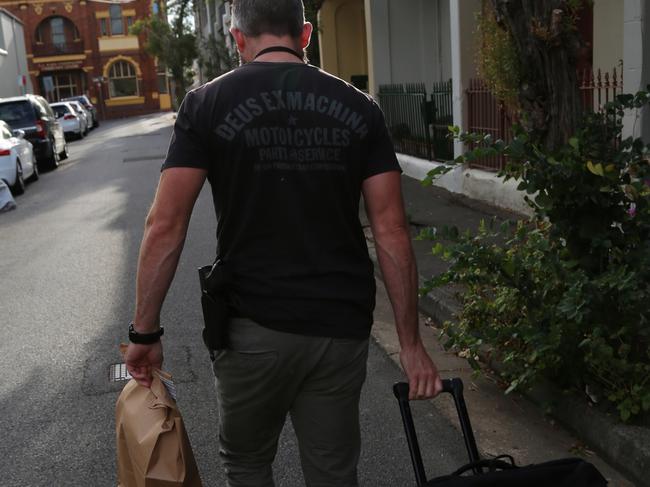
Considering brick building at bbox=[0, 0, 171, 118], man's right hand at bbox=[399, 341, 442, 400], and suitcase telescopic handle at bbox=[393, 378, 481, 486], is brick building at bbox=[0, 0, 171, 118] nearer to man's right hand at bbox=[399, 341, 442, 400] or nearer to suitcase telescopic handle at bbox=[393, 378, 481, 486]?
man's right hand at bbox=[399, 341, 442, 400]

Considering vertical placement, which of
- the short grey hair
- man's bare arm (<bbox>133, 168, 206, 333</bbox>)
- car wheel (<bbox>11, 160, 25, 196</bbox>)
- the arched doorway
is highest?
the arched doorway

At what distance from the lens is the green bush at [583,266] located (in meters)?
3.73

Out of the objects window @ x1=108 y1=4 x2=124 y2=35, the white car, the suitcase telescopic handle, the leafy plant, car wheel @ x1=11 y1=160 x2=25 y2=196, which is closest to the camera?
the suitcase telescopic handle

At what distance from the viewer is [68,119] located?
115ft

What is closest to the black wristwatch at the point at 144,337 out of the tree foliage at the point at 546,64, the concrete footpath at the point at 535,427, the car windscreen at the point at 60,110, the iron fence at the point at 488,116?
the concrete footpath at the point at 535,427

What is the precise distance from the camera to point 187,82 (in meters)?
45.8

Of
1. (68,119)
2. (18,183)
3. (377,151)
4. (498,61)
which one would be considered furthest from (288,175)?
(68,119)

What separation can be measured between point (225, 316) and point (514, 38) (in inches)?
131

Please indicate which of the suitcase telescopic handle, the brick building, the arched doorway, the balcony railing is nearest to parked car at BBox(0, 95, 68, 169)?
the suitcase telescopic handle

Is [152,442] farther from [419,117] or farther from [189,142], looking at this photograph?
[419,117]

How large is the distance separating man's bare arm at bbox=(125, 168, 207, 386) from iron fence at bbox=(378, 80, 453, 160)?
10541mm

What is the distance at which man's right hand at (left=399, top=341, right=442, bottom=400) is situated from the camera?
2.46 meters

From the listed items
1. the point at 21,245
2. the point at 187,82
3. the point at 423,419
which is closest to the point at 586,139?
the point at 423,419

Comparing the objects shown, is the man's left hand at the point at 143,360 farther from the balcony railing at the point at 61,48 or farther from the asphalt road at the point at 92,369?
the balcony railing at the point at 61,48
